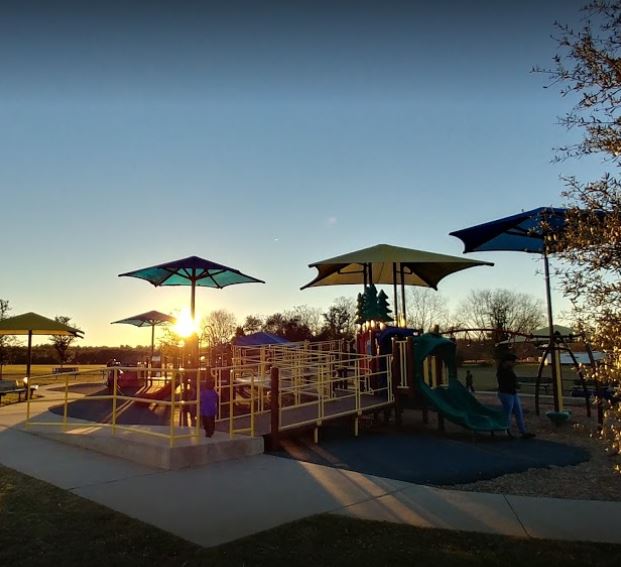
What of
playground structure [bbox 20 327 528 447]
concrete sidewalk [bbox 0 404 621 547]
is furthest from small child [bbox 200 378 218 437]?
concrete sidewalk [bbox 0 404 621 547]

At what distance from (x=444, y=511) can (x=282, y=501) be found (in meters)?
1.78

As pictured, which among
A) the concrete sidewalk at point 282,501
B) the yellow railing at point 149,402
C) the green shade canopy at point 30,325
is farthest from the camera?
the green shade canopy at point 30,325

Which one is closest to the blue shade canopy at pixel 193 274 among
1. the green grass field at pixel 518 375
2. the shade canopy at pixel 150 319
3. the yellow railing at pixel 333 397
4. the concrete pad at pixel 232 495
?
the yellow railing at pixel 333 397

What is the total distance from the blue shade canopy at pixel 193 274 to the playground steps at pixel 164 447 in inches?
182

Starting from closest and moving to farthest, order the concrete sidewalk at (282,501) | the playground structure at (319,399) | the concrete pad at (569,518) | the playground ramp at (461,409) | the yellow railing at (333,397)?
the concrete pad at (569,518), the concrete sidewalk at (282,501), the playground structure at (319,399), the yellow railing at (333,397), the playground ramp at (461,409)

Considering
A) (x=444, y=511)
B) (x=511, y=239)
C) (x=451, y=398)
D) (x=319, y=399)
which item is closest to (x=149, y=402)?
(x=319, y=399)

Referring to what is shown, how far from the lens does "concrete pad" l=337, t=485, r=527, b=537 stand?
4887 millimetres

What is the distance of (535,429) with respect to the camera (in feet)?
36.3

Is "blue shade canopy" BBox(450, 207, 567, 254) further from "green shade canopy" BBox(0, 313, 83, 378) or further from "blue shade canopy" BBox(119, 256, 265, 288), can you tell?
"green shade canopy" BBox(0, 313, 83, 378)

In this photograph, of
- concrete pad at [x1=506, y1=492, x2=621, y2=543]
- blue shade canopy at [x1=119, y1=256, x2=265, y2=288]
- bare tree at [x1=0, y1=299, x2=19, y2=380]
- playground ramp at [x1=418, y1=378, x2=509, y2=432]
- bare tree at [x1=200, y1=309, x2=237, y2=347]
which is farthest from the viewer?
bare tree at [x1=200, y1=309, x2=237, y2=347]

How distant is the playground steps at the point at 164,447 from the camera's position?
290 inches

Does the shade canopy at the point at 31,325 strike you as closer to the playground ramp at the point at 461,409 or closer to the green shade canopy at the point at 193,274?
the green shade canopy at the point at 193,274

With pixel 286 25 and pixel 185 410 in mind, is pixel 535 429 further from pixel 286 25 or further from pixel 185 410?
pixel 286 25

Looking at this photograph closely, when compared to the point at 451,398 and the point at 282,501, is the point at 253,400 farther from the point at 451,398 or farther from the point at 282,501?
the point at 451,398
